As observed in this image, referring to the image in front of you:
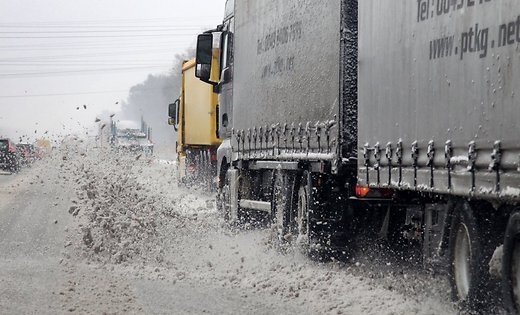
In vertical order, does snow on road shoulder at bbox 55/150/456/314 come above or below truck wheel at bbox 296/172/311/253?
below

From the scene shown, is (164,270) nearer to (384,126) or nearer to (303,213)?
(303,213)

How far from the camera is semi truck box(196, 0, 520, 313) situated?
24.7ft

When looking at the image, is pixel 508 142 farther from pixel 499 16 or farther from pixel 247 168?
pixel 247 168

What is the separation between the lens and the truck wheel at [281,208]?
559 inches

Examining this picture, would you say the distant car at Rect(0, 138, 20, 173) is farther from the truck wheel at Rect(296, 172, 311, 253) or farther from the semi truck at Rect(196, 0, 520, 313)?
the truck wheel at Rect(296, 172, 311, 253)

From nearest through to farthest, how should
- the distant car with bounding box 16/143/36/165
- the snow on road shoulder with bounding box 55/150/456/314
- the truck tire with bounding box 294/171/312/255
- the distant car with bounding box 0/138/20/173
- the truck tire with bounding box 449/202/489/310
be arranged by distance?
1. the truck tire with bounding box 449/202/489/310
2. the snow on road shoulder with bounding box 55/150/456/314
3. the truck tire with bounding box 294/171/312/255
4. the distant car with bounding box 0/138/20/173
5. the distant car with bounding box 16/143/36/165

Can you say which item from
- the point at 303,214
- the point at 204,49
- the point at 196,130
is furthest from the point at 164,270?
the point at 196,130

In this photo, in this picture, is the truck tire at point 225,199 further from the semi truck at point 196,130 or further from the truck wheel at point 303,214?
the semi truck at point 196,130

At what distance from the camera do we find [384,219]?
38.7ft

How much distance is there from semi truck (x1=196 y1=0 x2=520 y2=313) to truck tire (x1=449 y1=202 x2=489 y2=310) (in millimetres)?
16

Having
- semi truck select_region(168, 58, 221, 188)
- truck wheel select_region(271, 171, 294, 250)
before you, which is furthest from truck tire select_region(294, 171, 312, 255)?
semi truck select_region(168, 58, 221, 188)

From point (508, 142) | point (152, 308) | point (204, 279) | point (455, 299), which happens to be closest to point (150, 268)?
point (204, 279)

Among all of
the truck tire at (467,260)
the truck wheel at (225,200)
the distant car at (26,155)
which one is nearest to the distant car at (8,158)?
the distant car at (26,155)

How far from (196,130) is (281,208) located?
593 inches
